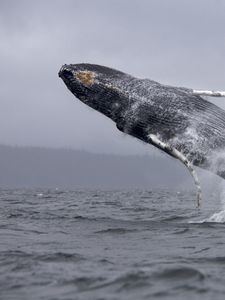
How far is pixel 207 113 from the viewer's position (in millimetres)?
12078

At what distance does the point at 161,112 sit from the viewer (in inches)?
475

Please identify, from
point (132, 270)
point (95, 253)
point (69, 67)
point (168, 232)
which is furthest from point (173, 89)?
point (132, 270)

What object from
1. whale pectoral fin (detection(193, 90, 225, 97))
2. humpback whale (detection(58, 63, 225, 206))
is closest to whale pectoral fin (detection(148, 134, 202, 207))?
humpback whale (detection(58, 63, 225, 206))

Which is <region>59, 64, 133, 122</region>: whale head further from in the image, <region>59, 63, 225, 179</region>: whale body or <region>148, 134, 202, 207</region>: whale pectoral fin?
<region>148, 134, 202, 207</region>: whale pectoral fin

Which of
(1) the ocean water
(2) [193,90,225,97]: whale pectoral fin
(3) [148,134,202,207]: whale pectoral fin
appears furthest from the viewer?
(2) [193,90,225,97]: whale pectoral fin

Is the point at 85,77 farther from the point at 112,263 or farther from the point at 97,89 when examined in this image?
the point at 112,263

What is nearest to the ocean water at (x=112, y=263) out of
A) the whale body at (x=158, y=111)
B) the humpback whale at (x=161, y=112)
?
the humpback whale at (x=161, y=112)

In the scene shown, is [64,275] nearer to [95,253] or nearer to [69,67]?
[95,253]

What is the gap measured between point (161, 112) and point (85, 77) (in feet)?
5.85

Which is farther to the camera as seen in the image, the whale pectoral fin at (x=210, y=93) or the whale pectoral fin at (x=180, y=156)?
the whale pectoral fin at (x=210, y=93)

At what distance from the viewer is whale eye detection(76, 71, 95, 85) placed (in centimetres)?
1240

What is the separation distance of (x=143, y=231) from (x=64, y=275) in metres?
5.46

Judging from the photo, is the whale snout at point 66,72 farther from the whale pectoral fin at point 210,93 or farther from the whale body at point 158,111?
the whale pectoral fin at point 210,93

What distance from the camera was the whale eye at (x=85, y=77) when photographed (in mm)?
12398
